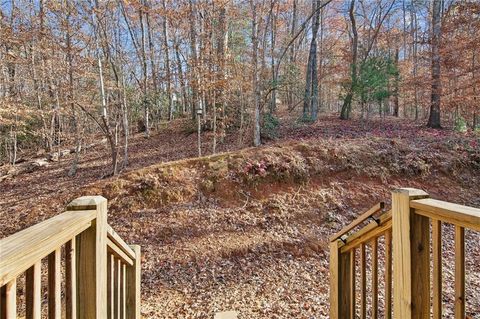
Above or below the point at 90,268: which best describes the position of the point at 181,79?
above

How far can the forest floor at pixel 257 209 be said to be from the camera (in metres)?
3.61

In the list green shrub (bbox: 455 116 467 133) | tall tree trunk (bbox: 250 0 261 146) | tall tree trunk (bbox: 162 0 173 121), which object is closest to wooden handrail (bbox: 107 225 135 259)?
tall tree trunk (bbox: 250 0 261 146)

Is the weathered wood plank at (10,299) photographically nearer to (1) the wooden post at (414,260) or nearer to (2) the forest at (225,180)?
(2) the forest at (225,180)

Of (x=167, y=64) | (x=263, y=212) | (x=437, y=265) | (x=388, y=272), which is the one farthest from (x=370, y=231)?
(x=167, y=64)

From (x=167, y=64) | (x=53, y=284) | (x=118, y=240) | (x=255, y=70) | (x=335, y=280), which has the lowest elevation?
(x=335, y=280)

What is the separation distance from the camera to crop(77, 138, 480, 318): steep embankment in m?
3.59

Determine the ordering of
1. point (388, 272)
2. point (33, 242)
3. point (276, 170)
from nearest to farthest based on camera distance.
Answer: point (33, 242) → point (388, 272) → point (276, 170)

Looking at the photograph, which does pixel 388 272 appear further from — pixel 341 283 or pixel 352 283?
pixel 341 283

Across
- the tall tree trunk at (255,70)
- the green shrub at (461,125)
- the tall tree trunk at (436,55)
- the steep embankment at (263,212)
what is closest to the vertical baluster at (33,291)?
the steep embankment at (263,212)

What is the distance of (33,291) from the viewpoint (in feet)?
2.70

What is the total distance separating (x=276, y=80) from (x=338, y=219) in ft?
19.1

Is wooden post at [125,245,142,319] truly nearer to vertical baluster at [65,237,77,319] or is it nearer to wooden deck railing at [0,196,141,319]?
wooden deck railing at [0,196,141,319]

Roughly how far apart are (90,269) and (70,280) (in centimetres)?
12

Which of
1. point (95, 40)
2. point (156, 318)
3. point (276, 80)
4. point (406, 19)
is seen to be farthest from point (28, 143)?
point (406, 19)
